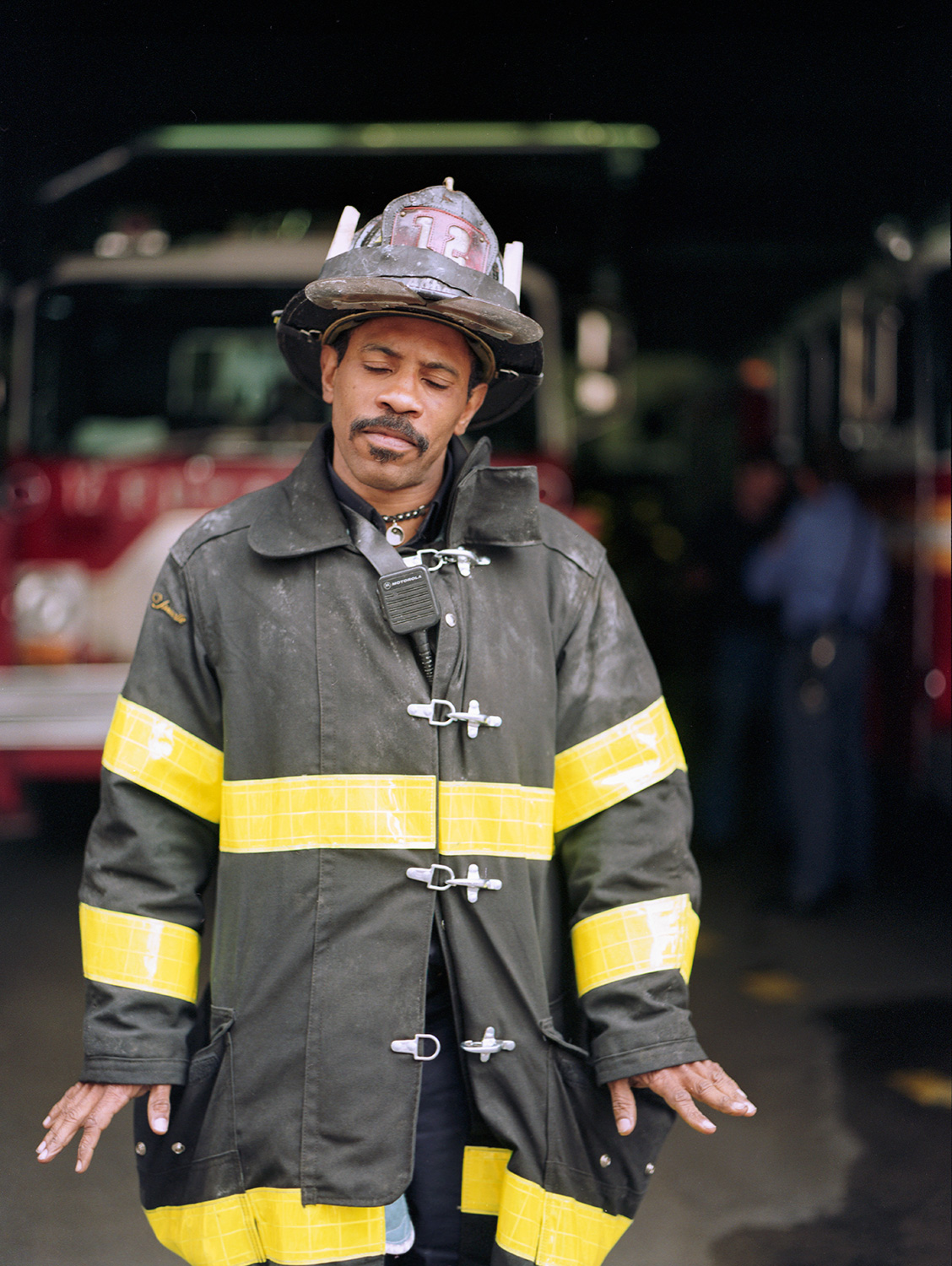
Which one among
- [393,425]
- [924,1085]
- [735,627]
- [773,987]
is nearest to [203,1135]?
[393,425]

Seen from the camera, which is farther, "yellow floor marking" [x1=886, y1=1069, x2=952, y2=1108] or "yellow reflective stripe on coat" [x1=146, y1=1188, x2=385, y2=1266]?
"yellow floor marking" [x1=886, y1=1069, x2=952, y2=1108]

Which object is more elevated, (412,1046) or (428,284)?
(428,284)

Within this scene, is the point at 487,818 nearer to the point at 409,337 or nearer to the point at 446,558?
the point at 446,558

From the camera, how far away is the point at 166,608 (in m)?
1.86

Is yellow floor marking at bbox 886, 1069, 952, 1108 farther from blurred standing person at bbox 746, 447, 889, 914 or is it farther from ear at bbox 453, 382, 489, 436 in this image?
ear at bbox 453, 382, 489, 436

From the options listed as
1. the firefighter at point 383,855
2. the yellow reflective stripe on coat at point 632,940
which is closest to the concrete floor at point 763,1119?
the firefighter at point 383,855

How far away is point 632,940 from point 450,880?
0.28 metres

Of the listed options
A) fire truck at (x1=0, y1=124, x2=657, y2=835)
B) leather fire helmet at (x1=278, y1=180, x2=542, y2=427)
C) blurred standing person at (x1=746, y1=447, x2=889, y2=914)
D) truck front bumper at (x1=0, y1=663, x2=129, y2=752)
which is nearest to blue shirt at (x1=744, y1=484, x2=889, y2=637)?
blurred standing person at (x1=746, y1=447, x2=889, y2=914)

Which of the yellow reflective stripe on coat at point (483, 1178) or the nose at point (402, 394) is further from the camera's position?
the yellow reflective stripe on coat at point (483, 1178)

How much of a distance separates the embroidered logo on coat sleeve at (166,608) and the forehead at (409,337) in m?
0.45

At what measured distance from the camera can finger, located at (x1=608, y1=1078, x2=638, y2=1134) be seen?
188 centimetres

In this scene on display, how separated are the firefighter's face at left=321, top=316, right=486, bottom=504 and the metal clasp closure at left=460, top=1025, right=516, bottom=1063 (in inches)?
30.8

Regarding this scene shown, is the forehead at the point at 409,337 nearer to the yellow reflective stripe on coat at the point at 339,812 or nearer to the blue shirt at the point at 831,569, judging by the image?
the yellow reflective stripe on coat at the point at 339,812

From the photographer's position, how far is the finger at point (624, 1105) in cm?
188
